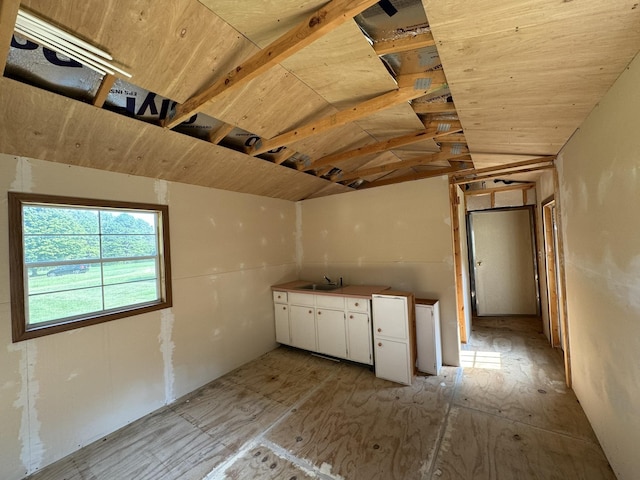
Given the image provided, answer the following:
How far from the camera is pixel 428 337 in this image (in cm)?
318

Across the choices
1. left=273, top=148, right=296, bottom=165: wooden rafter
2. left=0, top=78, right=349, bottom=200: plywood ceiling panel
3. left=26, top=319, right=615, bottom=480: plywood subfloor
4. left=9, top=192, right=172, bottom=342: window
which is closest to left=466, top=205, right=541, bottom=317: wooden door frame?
left=26, top=319, right=615, bottom=480: plywood subfloor

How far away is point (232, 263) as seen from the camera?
364cm

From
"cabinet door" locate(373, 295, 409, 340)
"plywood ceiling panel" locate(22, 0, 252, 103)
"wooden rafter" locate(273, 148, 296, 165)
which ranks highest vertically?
"plywood ceiling panel" locate(22, 0, 252, 103)

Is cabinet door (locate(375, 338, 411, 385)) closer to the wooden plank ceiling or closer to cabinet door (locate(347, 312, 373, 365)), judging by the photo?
cabinet door (locate(347, 312, 373, 365))

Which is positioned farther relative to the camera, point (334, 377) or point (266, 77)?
point (334, 377)

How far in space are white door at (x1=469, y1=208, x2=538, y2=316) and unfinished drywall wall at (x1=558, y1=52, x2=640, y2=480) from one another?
2886 mm

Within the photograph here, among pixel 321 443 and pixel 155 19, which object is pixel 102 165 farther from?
pixel 321 443

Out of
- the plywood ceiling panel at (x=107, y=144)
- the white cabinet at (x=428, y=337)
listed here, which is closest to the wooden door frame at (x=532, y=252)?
the white cabinet at (x=428, y=337)

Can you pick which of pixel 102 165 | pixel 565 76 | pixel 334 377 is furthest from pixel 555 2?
pixel 334 377

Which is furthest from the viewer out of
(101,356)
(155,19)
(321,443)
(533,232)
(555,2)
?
(533,232)

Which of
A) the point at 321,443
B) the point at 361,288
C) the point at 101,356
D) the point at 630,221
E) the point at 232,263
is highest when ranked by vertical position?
the point at 630,221

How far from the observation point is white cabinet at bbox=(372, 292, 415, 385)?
303 centimetres

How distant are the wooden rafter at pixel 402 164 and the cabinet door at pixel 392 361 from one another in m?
2.38

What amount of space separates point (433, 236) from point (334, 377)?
2.27 metres
